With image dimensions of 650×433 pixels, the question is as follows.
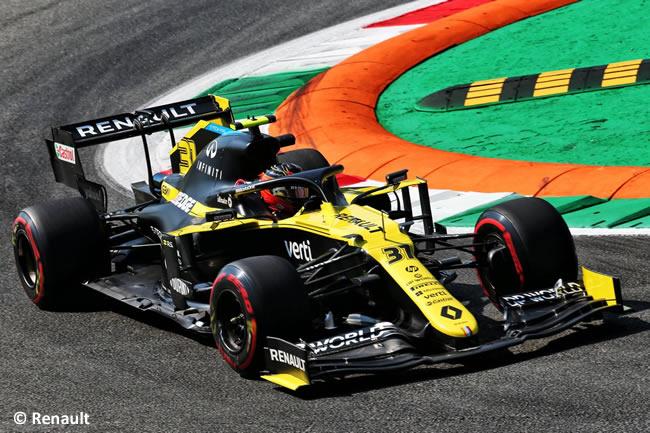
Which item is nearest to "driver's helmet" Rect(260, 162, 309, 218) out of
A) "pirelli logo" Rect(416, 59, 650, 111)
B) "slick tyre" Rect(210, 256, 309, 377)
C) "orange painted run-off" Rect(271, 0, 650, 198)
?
"slick tyre" Rect(210, 256, 309, 377)

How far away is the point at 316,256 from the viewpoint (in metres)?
7.44

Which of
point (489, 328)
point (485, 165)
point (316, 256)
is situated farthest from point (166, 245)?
point (485, 165)

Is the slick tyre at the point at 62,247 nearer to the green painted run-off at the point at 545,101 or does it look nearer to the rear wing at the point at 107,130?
the rear wing at the point at 107,130

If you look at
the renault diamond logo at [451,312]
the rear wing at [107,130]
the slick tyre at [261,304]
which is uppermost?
the rear wing at [107,130]

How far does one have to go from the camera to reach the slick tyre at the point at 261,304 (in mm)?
6543

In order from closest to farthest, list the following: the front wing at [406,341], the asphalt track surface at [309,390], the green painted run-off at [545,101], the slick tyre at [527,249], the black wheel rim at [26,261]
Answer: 1. the asphalt track surface at [309,390]
2. the front wing at [406,341]
3. the slick tyre at [527,249]
4. the black wheel rim at [26,261]
5. the green painted run-off at [545,101]

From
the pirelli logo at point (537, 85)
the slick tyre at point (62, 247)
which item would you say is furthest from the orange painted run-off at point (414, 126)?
the slick tyre at point (62, 247)

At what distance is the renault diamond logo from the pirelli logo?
7.94m

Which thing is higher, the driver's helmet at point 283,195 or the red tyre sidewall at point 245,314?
the driver's helmet at point 283,195

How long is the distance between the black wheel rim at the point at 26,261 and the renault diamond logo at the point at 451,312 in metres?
4.25

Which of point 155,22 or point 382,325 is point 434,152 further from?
point 155,22

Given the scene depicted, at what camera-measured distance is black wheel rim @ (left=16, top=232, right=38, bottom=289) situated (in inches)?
354

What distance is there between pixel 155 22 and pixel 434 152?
32.4 feet

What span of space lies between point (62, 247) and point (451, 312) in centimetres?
384
